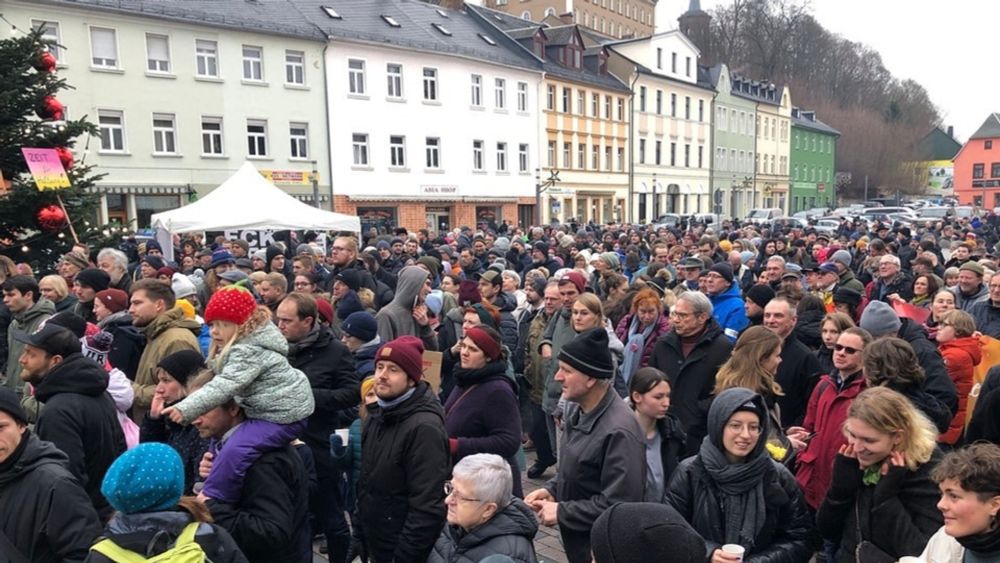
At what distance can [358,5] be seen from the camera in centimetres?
3219

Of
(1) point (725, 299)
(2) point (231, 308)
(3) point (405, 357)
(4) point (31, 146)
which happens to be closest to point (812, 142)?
(1) point (725, 299)

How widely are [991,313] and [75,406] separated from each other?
7.30 metres

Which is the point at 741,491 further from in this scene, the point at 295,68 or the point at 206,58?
the point at 295,68

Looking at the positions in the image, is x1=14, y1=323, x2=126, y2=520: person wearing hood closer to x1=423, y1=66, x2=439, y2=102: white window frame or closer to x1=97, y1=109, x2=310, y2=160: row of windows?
x1=97, y1=109, x2=310, y2=160: row of windows

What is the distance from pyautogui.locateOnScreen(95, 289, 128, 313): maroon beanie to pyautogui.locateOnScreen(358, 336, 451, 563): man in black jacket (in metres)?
2.97

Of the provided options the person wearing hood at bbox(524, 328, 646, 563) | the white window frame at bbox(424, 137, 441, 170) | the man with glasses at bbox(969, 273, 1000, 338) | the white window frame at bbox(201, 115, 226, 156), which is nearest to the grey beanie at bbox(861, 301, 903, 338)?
the man with glasses at bbox(969, 273, 1000, 338)

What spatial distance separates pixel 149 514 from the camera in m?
2.21

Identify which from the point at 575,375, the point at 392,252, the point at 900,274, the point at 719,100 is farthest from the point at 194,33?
the point at 719,100

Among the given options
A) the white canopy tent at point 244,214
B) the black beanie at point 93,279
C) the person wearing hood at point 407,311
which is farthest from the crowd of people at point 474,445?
the white canopy tent at point 244,214

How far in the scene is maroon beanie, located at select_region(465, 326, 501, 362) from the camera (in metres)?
3.89

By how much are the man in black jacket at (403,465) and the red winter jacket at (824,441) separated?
6.72ft

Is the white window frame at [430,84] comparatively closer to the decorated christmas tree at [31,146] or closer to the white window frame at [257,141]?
the white window frame at [257,141]

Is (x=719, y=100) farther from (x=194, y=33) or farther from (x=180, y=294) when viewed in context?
(x=180, y=294)

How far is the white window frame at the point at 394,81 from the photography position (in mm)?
31172
